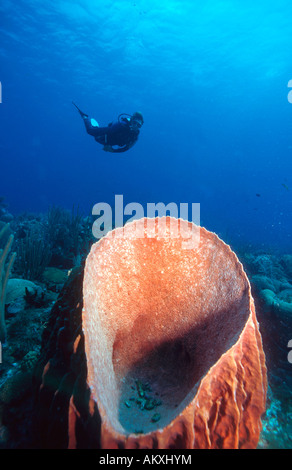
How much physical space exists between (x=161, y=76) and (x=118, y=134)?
33667 millimetres

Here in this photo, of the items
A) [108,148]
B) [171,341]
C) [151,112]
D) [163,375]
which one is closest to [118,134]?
[108,148]

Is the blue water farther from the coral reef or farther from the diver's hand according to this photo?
the coral reef

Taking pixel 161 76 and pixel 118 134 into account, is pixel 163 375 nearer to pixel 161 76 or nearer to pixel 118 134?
pixel 118 134

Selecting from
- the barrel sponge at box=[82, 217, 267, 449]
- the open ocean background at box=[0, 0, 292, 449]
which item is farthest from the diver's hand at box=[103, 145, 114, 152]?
the barrel sponge at box=[82, 217, 267, 449]

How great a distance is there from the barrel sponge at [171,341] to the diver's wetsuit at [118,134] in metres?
8.82

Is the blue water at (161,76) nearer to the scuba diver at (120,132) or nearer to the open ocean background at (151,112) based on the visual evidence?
the open ocean background at (151,112)

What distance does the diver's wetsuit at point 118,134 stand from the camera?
33.2 feet

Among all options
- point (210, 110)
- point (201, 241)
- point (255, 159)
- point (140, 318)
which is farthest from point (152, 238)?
point (255, 159)

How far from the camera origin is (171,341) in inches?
81.6

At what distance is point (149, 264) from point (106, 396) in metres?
1.06

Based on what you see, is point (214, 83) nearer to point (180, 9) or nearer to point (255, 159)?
point (180, 9)

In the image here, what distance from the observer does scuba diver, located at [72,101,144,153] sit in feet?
32.5

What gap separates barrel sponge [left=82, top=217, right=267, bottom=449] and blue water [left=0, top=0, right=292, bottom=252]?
759 cm

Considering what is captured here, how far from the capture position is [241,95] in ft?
148
